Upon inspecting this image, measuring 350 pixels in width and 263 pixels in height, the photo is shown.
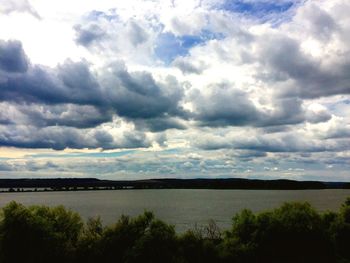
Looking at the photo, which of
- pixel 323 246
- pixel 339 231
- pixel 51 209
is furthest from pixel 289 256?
Answer: pixel 51 209

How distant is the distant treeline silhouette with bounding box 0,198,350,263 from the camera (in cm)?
3981

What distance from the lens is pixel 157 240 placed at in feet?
129

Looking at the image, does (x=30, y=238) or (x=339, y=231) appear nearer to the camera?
(x=30, y=238)

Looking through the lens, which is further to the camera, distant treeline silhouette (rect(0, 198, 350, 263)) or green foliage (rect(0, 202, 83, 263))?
green foliage (rect(0, 202, 83, 263))

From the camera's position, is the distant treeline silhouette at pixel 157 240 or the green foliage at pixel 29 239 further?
the green foliage at pixel 29 239

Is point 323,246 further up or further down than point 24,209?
further down

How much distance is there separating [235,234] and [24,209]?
2049 cm

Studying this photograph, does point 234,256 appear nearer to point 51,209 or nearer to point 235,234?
point 235,234

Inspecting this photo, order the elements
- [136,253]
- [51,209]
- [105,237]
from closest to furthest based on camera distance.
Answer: [136,253], [105,237], [51,209]

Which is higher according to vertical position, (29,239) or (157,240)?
(157,240)

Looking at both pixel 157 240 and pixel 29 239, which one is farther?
pixel 29 239

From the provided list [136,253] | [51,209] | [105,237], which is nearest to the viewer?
[136,253]

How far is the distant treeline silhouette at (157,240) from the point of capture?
Answer: 3981cm

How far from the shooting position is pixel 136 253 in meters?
38.6
